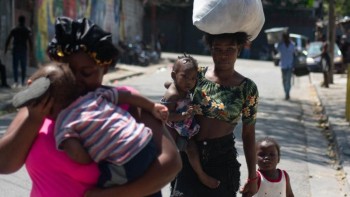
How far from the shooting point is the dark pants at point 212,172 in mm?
3691

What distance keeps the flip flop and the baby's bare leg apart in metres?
1.58

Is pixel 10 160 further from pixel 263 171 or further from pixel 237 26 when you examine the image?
pixel 263 171

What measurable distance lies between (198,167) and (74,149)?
1.55m

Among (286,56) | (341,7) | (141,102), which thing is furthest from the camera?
(341,7)

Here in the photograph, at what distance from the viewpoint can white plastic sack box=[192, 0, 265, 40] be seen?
11.8ft

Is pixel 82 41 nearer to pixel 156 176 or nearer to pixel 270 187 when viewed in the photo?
pixel 156 176

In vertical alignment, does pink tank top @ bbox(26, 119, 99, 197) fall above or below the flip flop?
below

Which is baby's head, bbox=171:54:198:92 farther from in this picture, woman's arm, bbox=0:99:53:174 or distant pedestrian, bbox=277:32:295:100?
distant pedestrian, bbox=277:32:295:100

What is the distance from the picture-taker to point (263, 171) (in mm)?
4605

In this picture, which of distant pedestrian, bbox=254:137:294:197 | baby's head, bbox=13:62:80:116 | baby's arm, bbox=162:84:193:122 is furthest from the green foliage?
baby's head, bbox=13:62:80:116

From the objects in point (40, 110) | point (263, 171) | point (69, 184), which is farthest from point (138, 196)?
point (263, 171)

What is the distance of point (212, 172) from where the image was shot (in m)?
3.72

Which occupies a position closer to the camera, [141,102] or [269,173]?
[141,102]

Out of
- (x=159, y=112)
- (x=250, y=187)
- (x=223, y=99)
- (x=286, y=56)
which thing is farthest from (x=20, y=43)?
(x=159, y=112)
